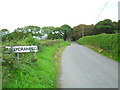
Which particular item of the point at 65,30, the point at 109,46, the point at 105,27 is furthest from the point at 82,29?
the point at 109,46

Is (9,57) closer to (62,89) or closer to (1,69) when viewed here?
(1,69)

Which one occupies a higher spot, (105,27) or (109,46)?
(105,27)

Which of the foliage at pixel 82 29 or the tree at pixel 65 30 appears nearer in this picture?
the foliage at pixel 82 29

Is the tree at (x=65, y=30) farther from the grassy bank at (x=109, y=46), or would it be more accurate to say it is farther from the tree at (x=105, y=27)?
the grassy bank at (x=109, y=46)

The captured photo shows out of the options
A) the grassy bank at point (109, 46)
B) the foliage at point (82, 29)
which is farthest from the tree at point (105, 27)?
the grassy bank at point (109, 46)

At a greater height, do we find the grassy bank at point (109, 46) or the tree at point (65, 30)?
the tree at point (65, 30)

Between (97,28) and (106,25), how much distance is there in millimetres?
3983

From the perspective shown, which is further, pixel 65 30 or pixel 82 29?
pixel 65 30

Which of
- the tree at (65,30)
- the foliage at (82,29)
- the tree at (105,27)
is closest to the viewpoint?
the tree at (105,27)

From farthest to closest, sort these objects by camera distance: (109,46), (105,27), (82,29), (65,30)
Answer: (65,30)
(82,29)
(105,27)
(109,46)

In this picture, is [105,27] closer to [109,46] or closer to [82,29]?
[82,29]

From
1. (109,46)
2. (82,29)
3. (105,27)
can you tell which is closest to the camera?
(109,46)

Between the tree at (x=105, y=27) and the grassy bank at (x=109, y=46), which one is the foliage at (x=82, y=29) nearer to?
the tree at (x=105, y=27)

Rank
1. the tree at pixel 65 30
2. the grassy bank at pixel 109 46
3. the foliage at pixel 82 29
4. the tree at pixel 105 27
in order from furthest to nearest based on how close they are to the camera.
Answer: the tree at pixel 65 30, the foliage at pixel 82 29, the tree at pixel 105 27, the grassy bank at pixel 109 46
